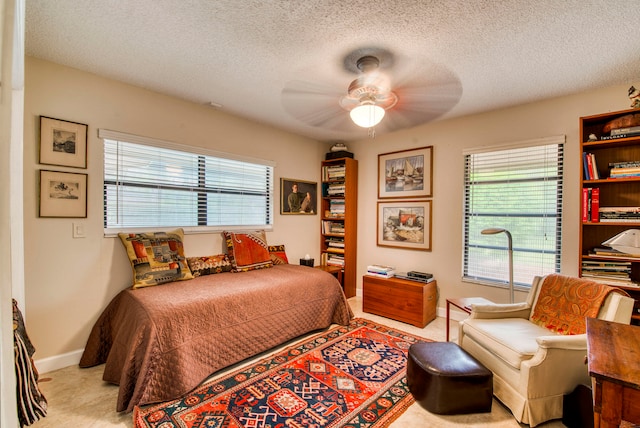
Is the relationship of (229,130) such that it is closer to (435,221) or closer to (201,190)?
(201,190)

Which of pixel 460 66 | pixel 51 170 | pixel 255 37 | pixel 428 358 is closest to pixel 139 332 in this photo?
pixel 51 170

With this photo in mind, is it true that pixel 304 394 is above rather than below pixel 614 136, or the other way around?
below

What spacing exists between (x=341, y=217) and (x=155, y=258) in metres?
2.58

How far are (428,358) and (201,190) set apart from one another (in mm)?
2758

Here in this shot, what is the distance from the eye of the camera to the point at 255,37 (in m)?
1.95

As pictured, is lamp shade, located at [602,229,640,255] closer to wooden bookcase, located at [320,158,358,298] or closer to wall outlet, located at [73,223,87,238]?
wooden bookcase, located at [320,158,358,298]

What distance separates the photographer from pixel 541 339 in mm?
1735

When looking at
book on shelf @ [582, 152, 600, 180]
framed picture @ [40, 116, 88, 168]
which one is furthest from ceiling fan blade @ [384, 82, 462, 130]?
framed picture @ [40, 116, 88, 168]

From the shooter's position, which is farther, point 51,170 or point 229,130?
point 229,130

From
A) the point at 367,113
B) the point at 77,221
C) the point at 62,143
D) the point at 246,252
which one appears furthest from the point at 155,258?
the point at 367,113

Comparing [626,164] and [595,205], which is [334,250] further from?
[626,164]

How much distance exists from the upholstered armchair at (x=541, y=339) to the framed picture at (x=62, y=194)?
132 inches

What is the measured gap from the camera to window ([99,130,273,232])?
8.77 feet

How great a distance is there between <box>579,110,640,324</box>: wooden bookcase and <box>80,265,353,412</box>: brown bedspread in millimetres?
2499
